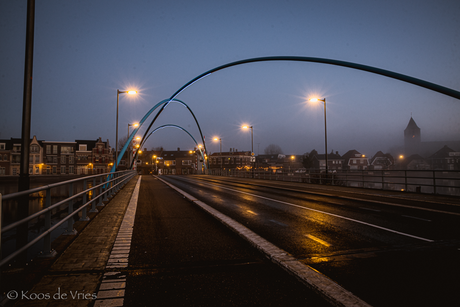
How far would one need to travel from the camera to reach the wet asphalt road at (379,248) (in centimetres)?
337

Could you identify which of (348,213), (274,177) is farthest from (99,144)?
(348,213)

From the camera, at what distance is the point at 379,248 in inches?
204

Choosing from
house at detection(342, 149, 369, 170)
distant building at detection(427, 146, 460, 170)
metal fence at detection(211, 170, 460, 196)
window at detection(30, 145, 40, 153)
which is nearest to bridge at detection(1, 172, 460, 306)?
metal fence at detection(211, 170, 460, 196)

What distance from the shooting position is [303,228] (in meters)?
7.01

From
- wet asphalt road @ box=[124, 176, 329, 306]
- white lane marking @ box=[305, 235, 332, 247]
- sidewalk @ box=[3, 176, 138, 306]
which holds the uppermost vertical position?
sidewalk @ box=[3, 176, 138, 306]

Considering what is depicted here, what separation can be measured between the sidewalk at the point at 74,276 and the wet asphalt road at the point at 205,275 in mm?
434

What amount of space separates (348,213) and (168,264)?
22.9ft

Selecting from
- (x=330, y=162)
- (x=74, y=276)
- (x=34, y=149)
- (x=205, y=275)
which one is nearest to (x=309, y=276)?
(x=205, y=275)

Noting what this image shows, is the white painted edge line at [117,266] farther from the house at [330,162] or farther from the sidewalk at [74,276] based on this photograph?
the house at [330,162]

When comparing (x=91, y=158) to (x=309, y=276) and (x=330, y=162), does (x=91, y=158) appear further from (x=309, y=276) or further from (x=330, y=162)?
(x=309, y=276)

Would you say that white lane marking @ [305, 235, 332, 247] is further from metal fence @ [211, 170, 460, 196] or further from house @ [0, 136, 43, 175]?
house @ [0, 136, 43, 175]

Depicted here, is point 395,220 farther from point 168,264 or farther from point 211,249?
point 168,264

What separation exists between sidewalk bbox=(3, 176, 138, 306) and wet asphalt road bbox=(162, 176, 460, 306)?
119 inches

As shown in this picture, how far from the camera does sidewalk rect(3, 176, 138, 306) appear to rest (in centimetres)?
311
